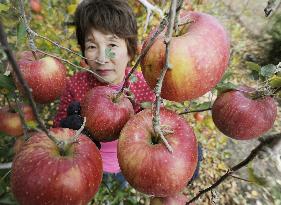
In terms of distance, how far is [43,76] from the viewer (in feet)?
2.61

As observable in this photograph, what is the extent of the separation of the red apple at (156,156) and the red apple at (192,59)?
6 centimetres

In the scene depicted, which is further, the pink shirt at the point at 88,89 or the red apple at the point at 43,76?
the pink shirt at the point at 88,89

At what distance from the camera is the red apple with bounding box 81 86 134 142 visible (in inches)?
24.8

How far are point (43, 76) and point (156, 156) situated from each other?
1.42 feet

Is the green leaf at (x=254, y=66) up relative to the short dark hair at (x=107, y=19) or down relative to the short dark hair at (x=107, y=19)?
up

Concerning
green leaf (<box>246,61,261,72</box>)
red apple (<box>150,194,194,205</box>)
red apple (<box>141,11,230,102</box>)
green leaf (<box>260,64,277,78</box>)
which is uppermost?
red apple (<box>141,11,230,102</box>)

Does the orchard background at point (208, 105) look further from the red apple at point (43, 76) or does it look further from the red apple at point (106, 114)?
the red apple at point (106, 114)

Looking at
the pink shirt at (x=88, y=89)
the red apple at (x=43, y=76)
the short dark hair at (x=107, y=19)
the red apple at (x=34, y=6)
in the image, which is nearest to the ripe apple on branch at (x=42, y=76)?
the red apple at (x=43, y=76)

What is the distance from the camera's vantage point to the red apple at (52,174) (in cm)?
47

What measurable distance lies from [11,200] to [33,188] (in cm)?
64

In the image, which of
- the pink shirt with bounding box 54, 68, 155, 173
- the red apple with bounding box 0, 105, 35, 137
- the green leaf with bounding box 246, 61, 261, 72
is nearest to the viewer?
the green leaf with bounding box 246, 61, 261, 72

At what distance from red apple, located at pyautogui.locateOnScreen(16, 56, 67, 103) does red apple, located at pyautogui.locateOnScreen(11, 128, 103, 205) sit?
0.32 meters

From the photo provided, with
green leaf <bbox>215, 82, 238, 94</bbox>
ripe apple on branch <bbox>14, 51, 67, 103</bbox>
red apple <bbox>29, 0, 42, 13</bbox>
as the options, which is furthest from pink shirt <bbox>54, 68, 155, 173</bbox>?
red apple <bbox>29, 0, 42, 13</bbox>

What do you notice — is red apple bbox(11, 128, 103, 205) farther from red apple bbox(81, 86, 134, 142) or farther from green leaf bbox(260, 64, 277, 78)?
green leaf bbox(260, 64, 277, 78)
